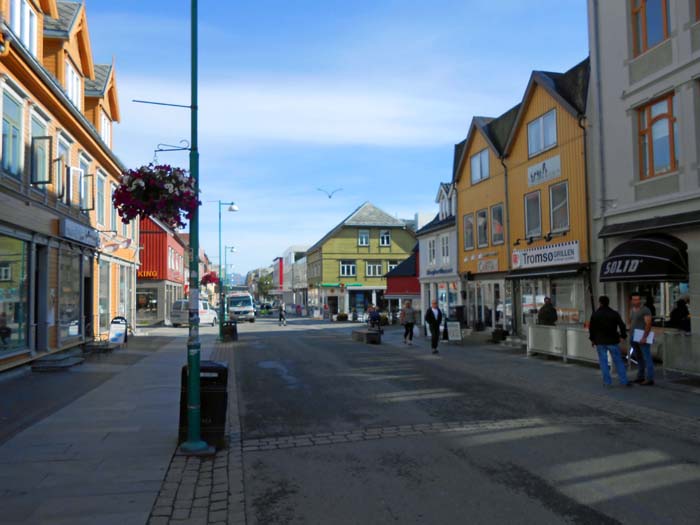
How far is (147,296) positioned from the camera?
4359 centimetres

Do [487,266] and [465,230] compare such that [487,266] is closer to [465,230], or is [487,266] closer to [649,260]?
[465,230]

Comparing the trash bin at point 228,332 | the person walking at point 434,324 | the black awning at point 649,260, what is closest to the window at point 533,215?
the person walking at point 434,324

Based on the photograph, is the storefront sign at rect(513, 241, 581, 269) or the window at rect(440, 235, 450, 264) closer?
the storefront sign at rect(513, 241, 581, 269)

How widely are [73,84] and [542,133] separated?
15.4 meters

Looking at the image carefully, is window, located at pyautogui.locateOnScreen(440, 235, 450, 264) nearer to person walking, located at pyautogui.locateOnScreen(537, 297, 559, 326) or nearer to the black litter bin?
person walking, located at pyautogui.locateOnScreen(537, 297, 559, 326)

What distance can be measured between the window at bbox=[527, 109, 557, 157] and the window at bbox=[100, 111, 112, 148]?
15658 millimetres

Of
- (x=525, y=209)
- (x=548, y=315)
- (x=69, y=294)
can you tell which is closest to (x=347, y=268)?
(x=525, y=209)

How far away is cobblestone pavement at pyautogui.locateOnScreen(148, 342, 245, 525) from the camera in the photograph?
5.04 meters

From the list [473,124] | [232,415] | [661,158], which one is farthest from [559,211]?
[232,415]

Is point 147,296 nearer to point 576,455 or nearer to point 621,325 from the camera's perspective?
point 621,325

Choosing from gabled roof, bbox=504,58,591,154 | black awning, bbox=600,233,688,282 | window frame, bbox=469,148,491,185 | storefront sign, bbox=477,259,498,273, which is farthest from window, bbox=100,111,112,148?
black awning, bbox=600,233,688,282

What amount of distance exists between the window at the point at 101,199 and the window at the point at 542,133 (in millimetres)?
15706

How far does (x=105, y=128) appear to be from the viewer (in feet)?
76.2

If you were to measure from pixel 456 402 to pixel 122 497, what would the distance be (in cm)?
603
